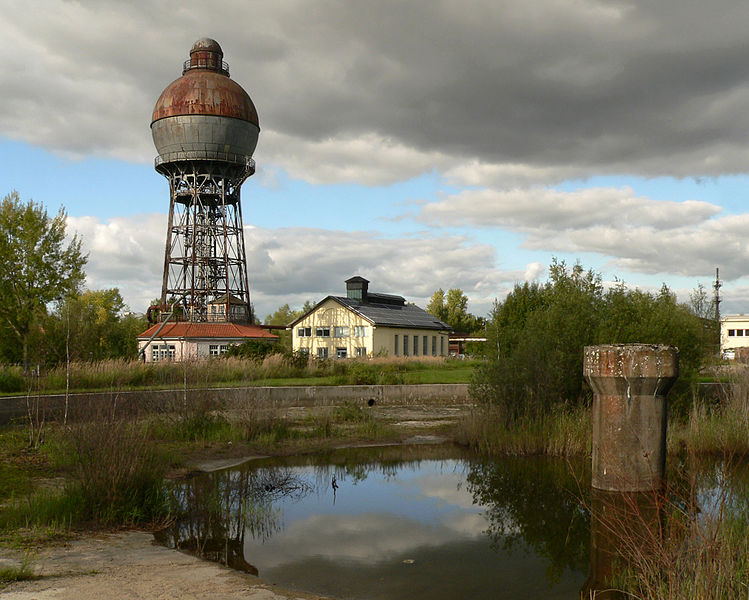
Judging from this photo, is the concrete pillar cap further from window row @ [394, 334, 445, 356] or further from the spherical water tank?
window row @ [394, 334, 445, 356]

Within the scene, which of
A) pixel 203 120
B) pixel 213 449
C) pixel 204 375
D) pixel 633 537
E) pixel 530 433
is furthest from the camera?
pixel 203 120

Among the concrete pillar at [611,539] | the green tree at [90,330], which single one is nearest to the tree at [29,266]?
the green tree at [90,330]

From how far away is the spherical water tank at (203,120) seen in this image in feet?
133

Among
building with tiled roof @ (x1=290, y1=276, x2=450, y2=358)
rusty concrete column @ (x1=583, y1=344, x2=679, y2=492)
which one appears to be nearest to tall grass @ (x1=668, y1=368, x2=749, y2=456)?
rusty concrete column @ (x1=583, y1=344, x2=679, y2=492)

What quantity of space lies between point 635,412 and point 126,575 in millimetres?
5034

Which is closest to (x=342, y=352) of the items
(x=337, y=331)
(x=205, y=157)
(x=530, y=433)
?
(x=337, y=331)

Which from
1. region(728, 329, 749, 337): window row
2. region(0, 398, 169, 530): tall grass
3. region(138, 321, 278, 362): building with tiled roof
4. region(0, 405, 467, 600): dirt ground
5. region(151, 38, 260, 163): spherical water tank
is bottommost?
region(0, 405, 467, 600): dirt ground

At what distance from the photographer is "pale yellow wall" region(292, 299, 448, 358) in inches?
1805

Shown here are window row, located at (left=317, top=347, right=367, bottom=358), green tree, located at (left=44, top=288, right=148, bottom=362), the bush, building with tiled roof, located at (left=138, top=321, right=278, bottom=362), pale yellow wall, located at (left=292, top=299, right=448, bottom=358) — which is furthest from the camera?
pale yellow wall, located at (left=292, top=299, right=448, bottom=358)

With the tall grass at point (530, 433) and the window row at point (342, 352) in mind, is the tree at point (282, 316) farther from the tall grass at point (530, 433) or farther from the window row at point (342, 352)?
the tall grass at point (530, 433)

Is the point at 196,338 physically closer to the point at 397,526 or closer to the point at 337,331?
the point at 337,331

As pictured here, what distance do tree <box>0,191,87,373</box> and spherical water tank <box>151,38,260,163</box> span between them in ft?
47.8

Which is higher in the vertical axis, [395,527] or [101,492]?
[101,492]

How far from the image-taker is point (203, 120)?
40.6 meters
